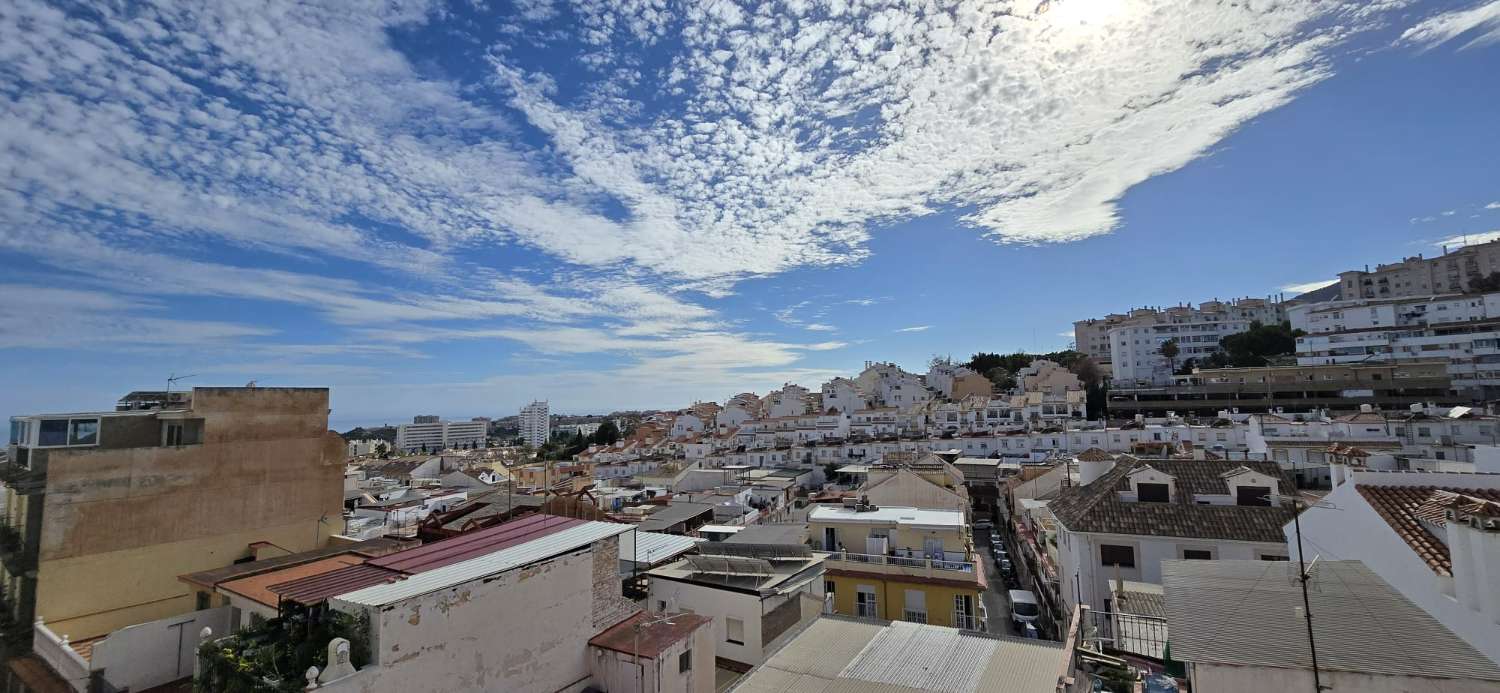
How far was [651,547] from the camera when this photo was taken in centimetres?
1683

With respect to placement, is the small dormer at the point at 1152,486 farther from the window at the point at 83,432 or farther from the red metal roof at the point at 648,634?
the window at the point at 83,432

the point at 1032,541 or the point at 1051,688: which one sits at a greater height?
the point at 1051,688

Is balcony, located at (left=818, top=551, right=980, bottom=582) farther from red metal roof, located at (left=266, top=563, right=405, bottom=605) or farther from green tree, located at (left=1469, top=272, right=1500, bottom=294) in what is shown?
green tree, located at (left=1469, top=272, right=1500, bottom=294)

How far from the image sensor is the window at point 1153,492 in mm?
19359

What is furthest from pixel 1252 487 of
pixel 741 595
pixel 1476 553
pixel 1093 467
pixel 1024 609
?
pixel 741 595

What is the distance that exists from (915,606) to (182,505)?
62.2 ft

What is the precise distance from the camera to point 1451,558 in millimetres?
7918

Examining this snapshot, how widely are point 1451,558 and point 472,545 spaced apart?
13.6 m

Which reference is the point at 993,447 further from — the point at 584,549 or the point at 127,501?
the point at 127,501

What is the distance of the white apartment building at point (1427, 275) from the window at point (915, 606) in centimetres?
9714

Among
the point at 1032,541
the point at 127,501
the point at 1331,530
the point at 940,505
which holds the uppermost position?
the point at 127,501

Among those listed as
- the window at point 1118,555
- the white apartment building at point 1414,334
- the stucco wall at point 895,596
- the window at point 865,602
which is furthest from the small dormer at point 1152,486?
the white apartment building at point 1414,334

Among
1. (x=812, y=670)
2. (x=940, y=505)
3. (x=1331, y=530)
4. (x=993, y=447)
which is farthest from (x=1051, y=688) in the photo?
(x=993, y=447)

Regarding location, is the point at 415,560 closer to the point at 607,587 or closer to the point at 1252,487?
the point at 607,587
